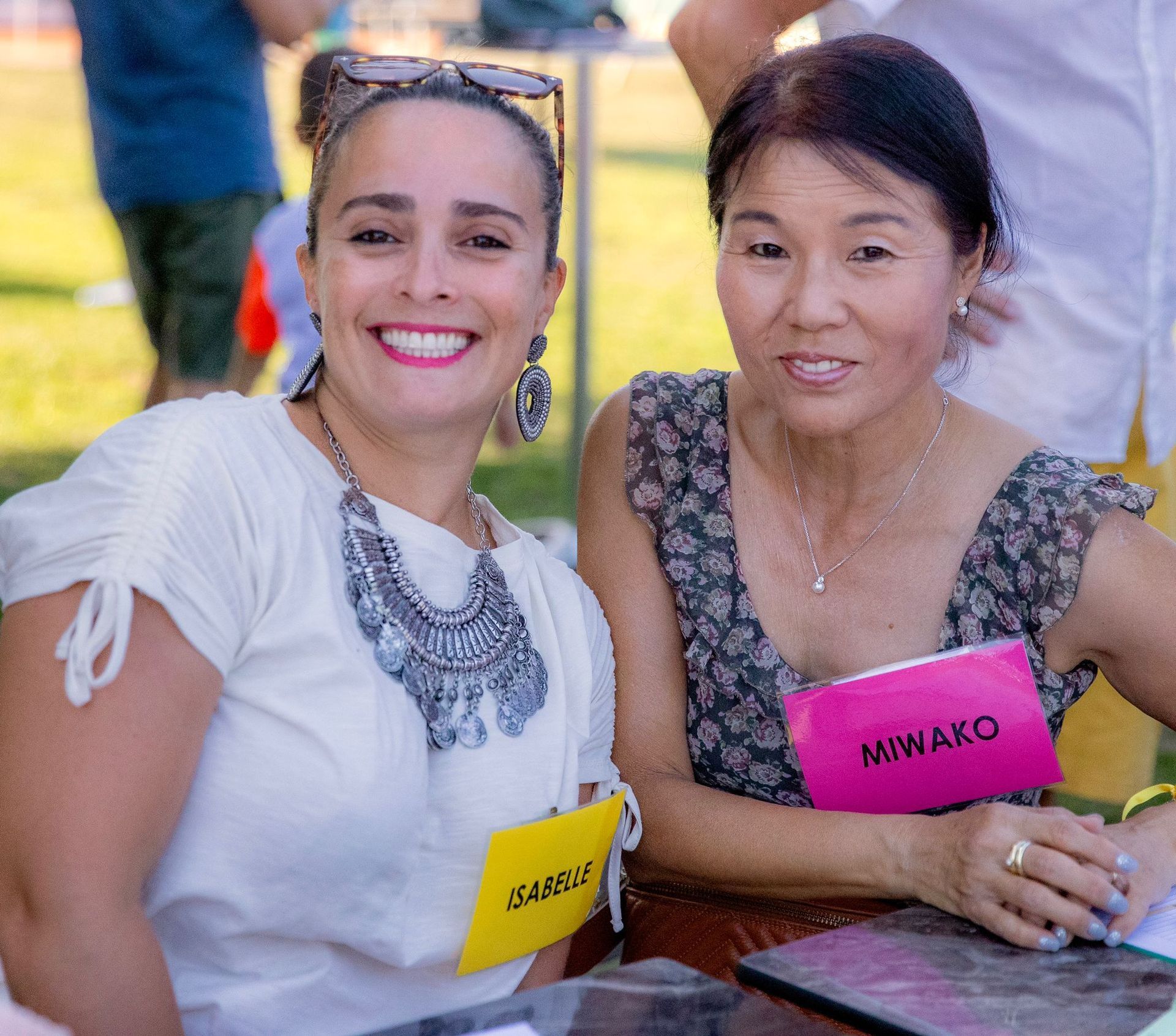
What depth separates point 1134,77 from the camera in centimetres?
234

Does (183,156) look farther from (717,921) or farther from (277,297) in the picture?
(717,921)

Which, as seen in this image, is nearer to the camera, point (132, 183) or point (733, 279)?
point (733, 279)

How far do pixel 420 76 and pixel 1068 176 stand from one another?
117 cm

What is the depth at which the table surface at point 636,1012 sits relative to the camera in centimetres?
124

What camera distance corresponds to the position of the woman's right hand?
1602mm

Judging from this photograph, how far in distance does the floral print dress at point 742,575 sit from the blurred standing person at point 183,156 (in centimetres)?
215

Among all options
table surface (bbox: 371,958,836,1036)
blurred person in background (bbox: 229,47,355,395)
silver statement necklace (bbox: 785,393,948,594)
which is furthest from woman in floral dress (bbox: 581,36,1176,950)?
blurred person in background (bbox: 229,47,355,395)

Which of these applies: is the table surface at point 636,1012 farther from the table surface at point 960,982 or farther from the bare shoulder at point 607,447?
the bare shoulder at point 607,447

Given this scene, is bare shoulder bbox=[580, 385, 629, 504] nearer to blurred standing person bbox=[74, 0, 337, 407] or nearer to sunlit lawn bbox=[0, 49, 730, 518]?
sunlit lawn bbox=[0, 49, 730, 518]

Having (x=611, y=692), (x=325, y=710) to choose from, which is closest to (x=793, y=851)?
(x=611, y=692)

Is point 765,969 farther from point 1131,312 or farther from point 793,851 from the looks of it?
point 1131,312

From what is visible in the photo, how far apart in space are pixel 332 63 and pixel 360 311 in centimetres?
37

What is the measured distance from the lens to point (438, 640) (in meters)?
1.71

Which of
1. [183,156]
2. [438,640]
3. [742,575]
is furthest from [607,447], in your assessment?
[183,156]
